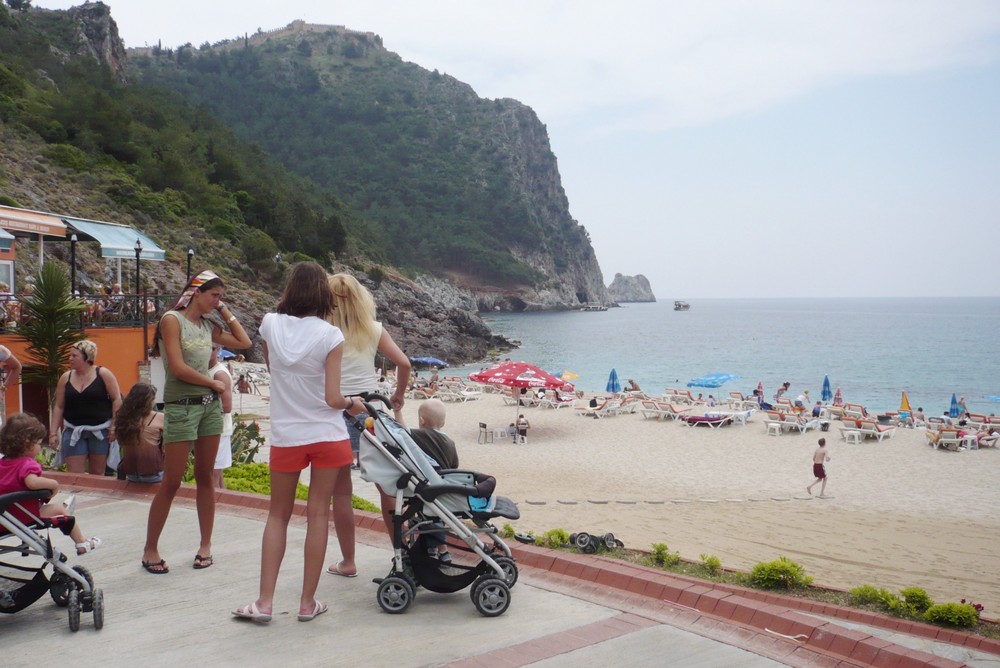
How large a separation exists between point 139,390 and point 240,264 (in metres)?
47.3

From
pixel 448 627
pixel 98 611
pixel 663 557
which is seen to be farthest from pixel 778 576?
pixel 98 611

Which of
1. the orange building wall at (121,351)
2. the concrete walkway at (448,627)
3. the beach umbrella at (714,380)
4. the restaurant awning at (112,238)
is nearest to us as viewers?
the concrete walkway at (448,627)

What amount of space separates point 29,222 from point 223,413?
36.0ft

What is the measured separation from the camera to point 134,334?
543 inches

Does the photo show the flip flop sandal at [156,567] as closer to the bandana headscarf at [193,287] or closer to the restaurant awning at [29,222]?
the bandana headscarf at [193,287]

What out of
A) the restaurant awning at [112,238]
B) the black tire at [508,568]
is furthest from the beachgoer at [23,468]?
the restaurant awning at [112,238]

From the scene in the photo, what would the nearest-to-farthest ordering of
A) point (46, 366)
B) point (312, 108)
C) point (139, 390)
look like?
point (139, 390) → point (46, 366) → point (312, 108)

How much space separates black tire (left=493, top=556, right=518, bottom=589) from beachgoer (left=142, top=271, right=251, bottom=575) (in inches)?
70.0

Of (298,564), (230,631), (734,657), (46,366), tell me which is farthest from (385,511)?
(46,366)

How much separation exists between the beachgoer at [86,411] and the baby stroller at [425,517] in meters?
3.37

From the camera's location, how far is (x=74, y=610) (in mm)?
3766

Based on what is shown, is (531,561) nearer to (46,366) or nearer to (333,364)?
(333,364)

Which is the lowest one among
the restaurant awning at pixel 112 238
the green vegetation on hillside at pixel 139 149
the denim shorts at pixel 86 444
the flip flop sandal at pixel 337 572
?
the flip flop sandal at pixel 337 572

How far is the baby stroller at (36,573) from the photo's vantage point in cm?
379
